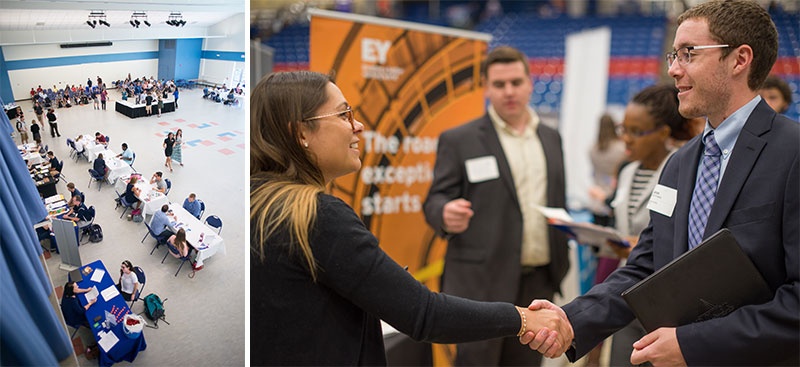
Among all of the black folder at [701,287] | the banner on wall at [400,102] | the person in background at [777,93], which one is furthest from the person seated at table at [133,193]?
the person in background at [777,93]

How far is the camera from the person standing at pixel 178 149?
1.00 meters

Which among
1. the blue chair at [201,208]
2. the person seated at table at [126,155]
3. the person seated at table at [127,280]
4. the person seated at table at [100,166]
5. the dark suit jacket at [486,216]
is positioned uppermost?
the person seated at table at [126,155]

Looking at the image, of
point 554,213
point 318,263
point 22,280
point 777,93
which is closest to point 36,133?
point 22,280

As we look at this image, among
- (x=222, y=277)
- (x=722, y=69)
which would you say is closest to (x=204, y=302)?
(x=222, y=277)

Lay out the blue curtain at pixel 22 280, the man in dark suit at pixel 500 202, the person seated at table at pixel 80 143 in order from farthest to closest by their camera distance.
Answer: the man in dark suit at pixel 500 202, the person seated at table at pixel 80 143, the blue curtain at pixel 22 280

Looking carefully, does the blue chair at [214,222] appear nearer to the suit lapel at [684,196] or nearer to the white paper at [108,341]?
the white paper at [108,341]

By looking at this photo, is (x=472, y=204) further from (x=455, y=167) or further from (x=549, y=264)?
(x=549, y=264)

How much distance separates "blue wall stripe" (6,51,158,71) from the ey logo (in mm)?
1461

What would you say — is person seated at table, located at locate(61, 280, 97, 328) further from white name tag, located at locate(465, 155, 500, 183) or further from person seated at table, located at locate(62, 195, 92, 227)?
white name tag, located at locate(465, 155, 500, 183)

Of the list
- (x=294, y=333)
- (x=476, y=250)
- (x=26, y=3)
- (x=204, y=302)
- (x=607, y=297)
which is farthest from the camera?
(x=476, y=250)

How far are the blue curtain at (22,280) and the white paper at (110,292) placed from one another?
0.26ft

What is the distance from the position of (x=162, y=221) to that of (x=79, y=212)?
5.1 inches

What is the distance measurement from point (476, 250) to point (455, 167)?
38cm

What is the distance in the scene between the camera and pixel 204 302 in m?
1.04
